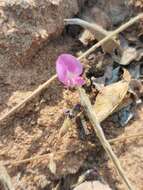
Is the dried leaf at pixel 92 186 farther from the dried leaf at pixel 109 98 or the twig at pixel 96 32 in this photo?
the twig at pixel 96 32

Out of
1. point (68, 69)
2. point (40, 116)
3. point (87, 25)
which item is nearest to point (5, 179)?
point (40, 116)

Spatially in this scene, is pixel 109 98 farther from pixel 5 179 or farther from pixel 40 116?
pixel 5 179

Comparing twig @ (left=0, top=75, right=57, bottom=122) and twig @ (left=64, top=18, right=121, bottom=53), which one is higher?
twig @ (left=64, top=18, right=121, bottom=53)

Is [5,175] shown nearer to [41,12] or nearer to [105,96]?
[105,96]

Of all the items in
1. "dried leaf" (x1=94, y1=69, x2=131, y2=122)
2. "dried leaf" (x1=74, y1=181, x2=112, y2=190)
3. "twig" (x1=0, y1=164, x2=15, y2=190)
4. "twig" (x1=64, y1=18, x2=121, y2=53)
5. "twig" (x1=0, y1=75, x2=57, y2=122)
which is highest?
"twig" (x1=64, y1=18, x2=121, y2=53)

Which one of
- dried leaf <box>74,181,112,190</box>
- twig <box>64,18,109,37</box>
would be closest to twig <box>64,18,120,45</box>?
twig <box>64,18,109,37</box>

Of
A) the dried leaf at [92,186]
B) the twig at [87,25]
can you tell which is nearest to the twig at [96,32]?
the twig at [87,25]

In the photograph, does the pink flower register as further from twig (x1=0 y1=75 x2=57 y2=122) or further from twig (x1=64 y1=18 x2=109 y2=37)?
twig (x1=64 y1=18 x2=109 y2=37)

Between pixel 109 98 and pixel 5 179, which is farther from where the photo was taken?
pixel 109 98
